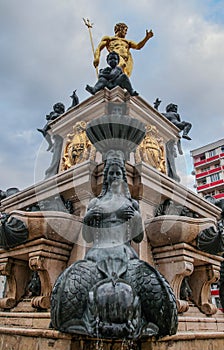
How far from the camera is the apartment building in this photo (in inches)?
1906

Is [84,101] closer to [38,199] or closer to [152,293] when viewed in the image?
[38,199]

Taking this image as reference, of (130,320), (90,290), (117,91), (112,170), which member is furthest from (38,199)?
(130,320)

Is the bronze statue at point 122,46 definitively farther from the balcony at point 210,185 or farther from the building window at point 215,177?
the building window at point 215,177

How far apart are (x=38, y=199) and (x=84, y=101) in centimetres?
292

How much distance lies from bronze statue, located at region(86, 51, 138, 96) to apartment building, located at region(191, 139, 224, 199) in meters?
42.0

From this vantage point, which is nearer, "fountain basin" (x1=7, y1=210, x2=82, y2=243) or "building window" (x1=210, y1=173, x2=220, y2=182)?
"fountain basin" (x1=7, y1=210, x2=82, y2=243)

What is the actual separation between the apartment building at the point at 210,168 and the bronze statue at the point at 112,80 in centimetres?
4203

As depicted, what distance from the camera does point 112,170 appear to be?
4488mm

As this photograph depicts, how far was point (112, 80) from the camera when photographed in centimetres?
778

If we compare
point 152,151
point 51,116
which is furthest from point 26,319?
point 51,116

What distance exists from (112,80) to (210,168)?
46886 millimetres

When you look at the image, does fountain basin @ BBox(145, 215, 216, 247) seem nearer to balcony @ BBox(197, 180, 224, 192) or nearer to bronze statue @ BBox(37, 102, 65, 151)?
bronze statue @ BBox(37, 102, 65, 151)

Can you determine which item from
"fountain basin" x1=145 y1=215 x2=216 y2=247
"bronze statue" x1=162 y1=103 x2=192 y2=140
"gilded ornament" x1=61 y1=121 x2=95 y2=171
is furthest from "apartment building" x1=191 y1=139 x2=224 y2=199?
"fountain basin" x1=145 y1=215 x2=216 y2=247

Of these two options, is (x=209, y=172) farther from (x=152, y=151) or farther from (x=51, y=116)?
(x=152, y=151)
